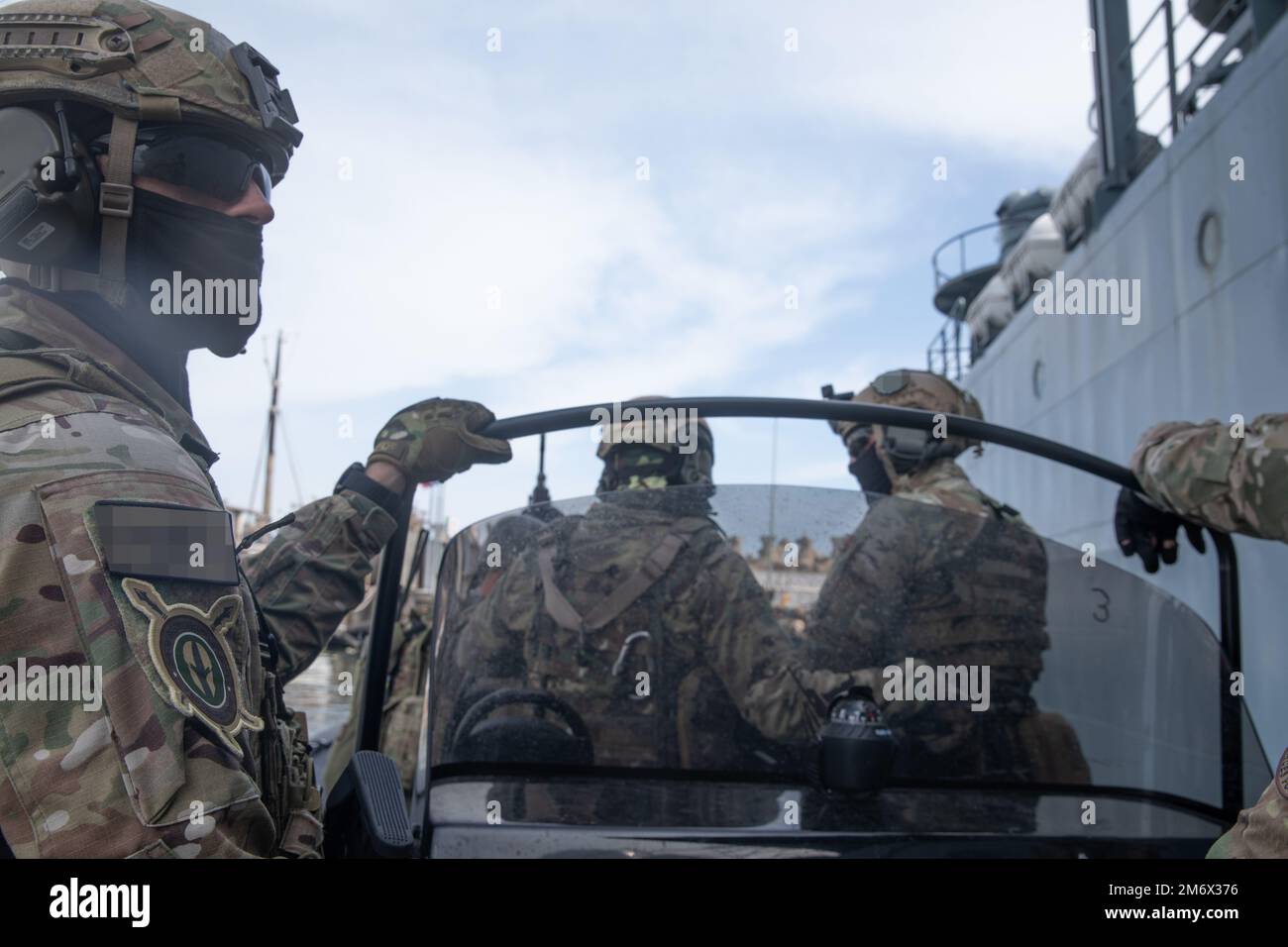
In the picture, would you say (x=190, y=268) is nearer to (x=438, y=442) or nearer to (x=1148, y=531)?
(x=438, y=442)

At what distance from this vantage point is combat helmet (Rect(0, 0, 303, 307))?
1.38 metres

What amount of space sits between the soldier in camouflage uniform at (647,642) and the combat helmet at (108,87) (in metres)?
0.85

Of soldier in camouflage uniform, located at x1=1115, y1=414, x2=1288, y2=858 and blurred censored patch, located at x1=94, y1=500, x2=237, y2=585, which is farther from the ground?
soldier in camouflage uniform, located at x1=1115, y1=414, x2=1288, y2=858

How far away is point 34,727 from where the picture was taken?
100 centimetres

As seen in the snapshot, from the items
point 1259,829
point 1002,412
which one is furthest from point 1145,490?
point 1002,412

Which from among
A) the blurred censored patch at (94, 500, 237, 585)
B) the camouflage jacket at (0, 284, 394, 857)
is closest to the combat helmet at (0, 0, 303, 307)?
the camouflage jacket at (0, 284, 394, 857)

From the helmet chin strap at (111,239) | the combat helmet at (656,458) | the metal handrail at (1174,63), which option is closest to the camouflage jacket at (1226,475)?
the combat helmet at (656,458)

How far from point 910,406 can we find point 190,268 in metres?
2.66

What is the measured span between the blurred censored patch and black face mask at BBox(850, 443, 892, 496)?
254 cm

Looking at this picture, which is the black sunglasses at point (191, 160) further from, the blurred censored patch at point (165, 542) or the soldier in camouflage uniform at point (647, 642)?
the soldier in camouflage uniform at point (647, 642)

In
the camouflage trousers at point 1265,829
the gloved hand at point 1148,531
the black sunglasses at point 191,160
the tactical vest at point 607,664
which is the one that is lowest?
the camouflage trousers at point 1265,829

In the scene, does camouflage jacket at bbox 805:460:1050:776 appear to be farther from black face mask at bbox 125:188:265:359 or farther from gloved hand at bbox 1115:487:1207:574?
black face mask at bbox 125:188:265:359

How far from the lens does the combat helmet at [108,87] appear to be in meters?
1.38

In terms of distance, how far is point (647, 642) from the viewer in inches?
75.9
